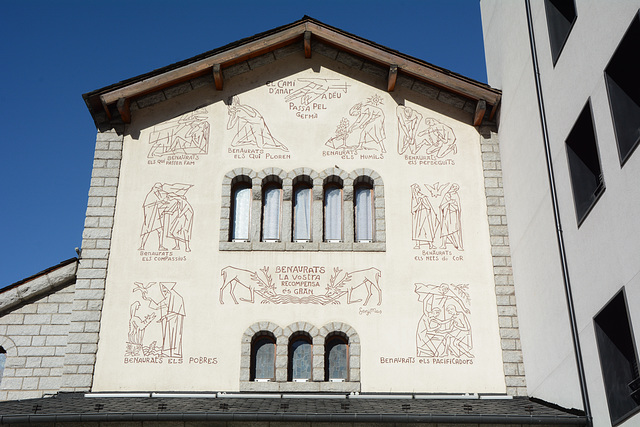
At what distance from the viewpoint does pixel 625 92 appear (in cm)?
1154

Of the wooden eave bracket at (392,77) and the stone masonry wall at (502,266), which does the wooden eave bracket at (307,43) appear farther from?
the stone masonry wall at (502,266)

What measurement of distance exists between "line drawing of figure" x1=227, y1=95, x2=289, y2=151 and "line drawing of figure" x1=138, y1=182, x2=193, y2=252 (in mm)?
1605

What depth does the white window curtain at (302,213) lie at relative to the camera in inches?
657

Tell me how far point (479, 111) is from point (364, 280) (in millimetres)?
4531

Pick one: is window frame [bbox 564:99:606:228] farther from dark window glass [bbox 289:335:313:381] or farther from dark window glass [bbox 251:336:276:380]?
dark window glass [bbox 251:336:276:380]

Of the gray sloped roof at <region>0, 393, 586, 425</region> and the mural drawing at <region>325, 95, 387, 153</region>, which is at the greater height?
the mural drawing at <region>325, 95, 387, 153</region>

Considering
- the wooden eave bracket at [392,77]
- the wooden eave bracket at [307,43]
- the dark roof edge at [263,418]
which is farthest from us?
the wooden eave bracket at [307,43]

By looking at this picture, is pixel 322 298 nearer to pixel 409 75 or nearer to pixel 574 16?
pixel 409 75

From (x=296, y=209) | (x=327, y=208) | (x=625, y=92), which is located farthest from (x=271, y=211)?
(x=625, y=92)

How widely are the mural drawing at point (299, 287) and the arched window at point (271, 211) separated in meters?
0.91

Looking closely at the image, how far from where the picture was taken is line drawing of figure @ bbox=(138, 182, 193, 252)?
53.7ft

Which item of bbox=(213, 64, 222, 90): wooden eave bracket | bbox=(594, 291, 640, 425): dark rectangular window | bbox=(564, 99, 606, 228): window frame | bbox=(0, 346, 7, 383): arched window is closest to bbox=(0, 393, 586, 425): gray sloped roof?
bbox=(594, 291, 640, 425): dark rectangular window

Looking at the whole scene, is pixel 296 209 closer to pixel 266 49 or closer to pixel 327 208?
pixel 327 208

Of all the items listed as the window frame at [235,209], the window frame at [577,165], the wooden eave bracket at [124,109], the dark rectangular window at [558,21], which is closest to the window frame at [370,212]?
the window frame at [235,209]
